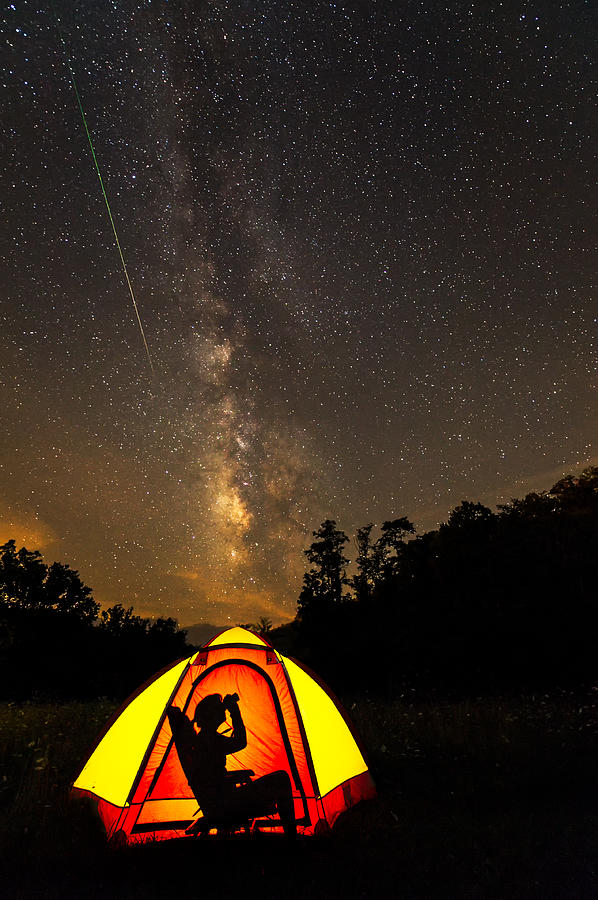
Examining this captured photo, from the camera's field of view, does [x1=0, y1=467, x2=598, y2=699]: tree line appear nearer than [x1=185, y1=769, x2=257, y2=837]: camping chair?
No

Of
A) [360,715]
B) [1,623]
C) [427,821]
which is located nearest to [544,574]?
[360,715]

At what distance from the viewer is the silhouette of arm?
225 inches

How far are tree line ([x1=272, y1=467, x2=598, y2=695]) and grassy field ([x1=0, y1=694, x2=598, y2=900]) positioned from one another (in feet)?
31.4

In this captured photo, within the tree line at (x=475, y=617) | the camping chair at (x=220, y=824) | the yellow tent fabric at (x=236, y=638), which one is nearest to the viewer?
the camping chair at (x=220, y=824)

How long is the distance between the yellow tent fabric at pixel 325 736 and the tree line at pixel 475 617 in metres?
10.9

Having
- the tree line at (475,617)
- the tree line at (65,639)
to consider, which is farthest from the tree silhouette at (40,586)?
the tree line at (475,617)

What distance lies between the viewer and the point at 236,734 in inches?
228

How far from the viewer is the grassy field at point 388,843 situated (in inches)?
172

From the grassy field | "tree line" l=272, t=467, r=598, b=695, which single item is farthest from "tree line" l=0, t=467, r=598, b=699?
the grassy field

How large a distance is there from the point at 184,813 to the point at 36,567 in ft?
124

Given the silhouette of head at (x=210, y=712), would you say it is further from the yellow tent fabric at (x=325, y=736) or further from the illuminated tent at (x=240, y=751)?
the yellow tent fabric at (x=325, y=736)

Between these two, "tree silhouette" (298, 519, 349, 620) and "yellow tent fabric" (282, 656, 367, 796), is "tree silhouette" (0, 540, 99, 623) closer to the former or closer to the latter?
"tree silhouette" (298, 519, 349, 620)

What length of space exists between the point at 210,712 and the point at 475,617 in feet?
57.8

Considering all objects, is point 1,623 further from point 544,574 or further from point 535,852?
point 535,852
